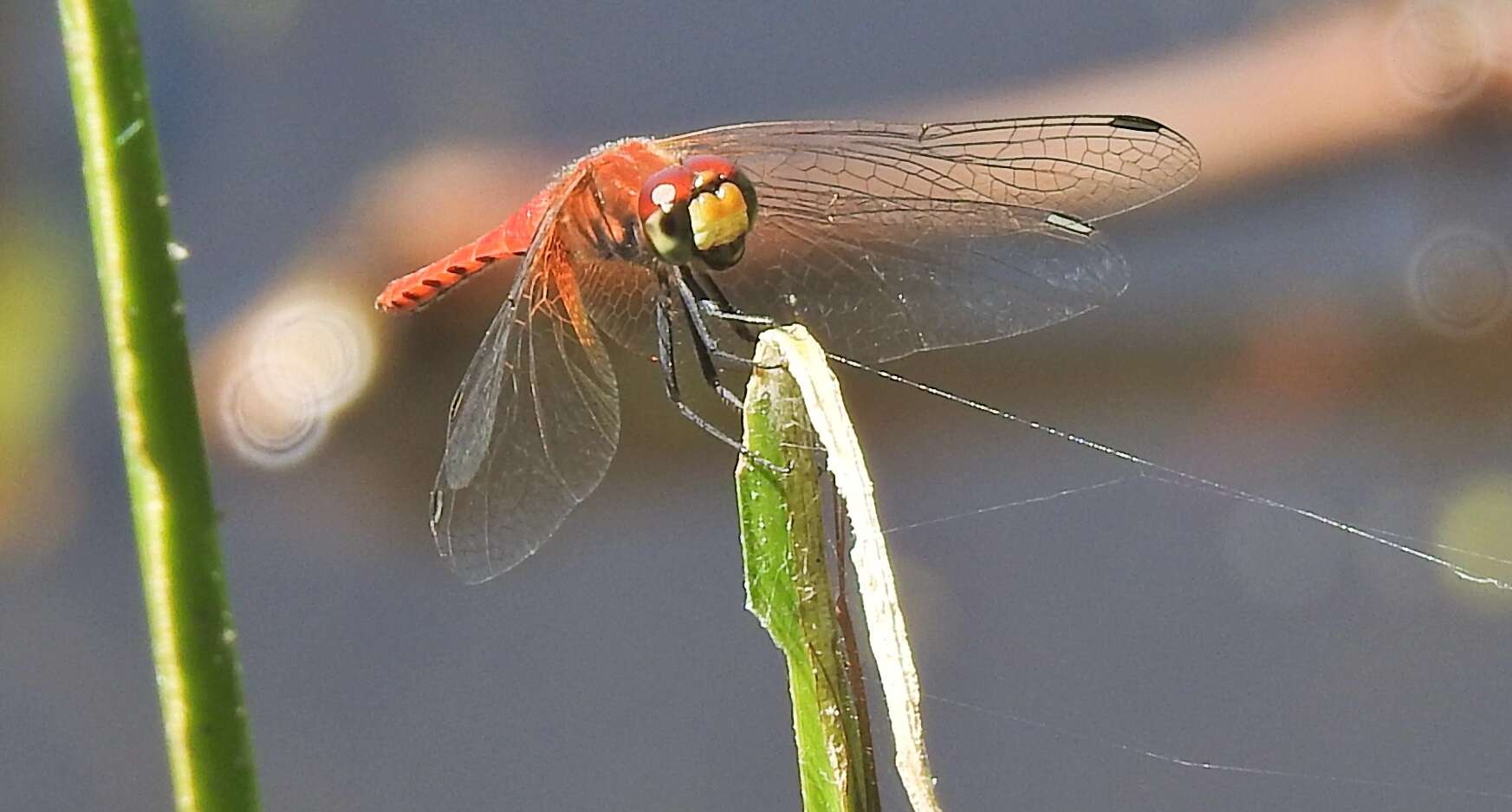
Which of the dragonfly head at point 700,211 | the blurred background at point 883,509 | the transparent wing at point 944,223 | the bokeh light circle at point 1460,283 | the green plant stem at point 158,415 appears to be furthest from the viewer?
the bokeh light circle at point 1460,283

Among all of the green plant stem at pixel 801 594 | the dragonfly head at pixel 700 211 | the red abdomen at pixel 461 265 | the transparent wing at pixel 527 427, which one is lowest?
the green plant stem at pixel 801 594

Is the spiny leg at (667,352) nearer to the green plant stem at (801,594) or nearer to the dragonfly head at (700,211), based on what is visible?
the dragonfly head at (700,211)

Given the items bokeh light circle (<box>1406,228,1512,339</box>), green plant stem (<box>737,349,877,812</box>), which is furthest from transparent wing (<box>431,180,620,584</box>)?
bokeh light circle (<box>1406,228,1512,339</box>)

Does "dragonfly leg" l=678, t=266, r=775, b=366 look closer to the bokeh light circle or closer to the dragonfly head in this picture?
the dragonfly head

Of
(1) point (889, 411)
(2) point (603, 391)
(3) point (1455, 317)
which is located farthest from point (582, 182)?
(3) point (1455, 317)

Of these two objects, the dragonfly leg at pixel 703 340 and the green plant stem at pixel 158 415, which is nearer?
the green plant stem at pixel 158 415

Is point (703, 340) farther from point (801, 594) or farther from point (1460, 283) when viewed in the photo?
point (1460, 283)

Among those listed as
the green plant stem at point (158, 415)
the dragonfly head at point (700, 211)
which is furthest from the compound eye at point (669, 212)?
the green plant stem at point (158, 415)
